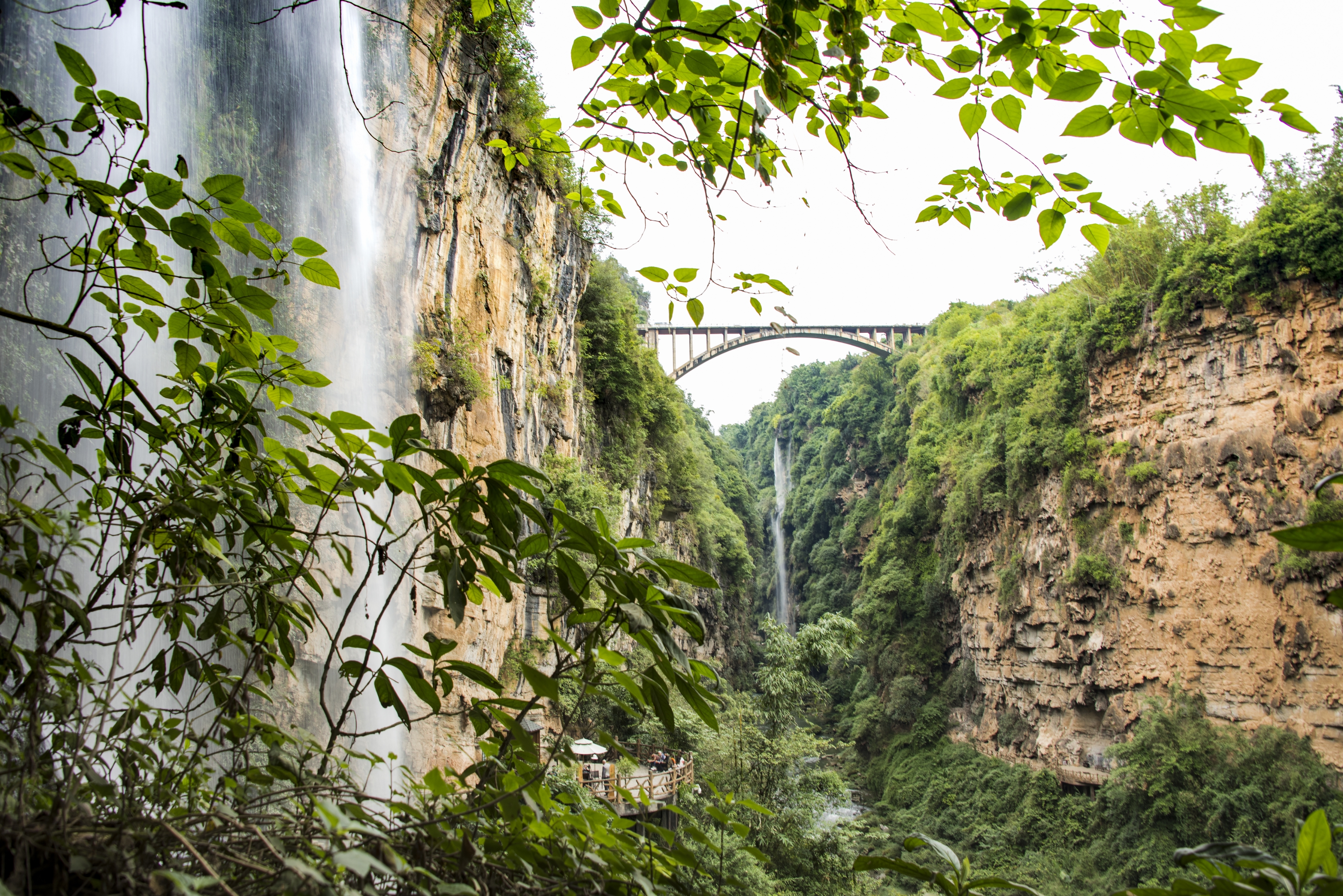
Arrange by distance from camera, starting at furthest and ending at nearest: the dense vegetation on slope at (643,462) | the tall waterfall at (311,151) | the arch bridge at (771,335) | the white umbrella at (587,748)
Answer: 1. the arch bridge at (771,335)
2. the dense vegetation on slope at (643,462)
3. the white umbrella at (587,748)
4. the tall waterfall at (311,151)

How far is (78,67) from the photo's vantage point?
107 centimetres

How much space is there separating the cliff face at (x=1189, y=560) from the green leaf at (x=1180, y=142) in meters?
13.0

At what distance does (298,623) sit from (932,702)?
2120 centimetres

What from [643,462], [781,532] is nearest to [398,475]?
[643,462]

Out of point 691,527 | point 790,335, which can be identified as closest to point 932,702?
point 691,527

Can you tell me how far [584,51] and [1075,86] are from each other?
0.77 metres

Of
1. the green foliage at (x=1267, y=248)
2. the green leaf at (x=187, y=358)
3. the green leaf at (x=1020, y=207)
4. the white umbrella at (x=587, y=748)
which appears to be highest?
the green foliage at (x=1267, y=248)

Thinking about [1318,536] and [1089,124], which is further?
[1089,124]

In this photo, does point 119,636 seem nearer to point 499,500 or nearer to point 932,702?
point 499,500

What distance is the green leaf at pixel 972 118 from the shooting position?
1.19m

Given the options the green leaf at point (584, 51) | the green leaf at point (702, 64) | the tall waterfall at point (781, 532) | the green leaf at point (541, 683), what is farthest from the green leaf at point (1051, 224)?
the tall waterfall at point (781, 532)

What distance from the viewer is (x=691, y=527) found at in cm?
2139

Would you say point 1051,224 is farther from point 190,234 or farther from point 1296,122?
point 190,234

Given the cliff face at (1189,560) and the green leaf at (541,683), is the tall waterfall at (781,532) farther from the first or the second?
the green leaf at (541,683)
